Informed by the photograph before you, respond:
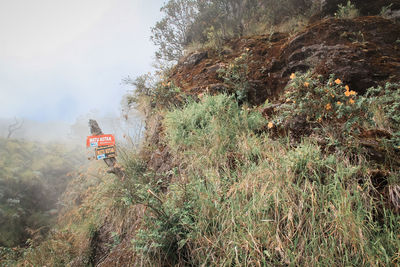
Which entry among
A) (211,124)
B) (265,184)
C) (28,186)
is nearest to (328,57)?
(211,124)

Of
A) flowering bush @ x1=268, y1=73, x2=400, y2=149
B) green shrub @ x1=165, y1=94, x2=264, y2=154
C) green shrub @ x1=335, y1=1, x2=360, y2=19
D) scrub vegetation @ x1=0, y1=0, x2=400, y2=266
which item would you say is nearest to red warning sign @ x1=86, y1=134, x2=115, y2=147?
scrub vegetation @ x1=0, y1=0, x2=400, y2=266

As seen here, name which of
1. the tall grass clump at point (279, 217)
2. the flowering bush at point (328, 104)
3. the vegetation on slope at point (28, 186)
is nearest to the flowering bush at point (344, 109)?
the flowering bush at point (328, 104)

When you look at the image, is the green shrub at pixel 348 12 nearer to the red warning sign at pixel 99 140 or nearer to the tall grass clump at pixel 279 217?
the tall grass clump at pixel 279 217

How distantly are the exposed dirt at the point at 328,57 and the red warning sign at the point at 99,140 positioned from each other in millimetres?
1844

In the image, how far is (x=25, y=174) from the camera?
339 inches

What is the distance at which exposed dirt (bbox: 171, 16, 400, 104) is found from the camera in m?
2.41

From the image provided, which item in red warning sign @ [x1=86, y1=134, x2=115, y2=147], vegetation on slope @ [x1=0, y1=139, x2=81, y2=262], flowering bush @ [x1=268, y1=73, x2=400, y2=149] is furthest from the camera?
vegetation on slope @ [x1=0, y1=139, x2=81, y2=262]

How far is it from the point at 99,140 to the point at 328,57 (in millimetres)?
3873

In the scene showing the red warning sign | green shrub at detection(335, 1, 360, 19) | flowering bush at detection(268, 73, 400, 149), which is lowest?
flowering bush at detection(268, 73, 400, 149)

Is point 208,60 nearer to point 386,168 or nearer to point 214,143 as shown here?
point 214,143

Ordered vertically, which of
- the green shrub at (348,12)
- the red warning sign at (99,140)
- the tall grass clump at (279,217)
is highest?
the green shrub at (348,12)

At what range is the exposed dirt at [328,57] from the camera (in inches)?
94.9

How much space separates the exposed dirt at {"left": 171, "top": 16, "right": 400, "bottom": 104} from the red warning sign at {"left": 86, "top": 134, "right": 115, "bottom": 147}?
1.84 metres

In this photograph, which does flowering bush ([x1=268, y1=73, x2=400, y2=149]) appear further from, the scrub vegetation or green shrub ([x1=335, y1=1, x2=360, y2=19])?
green shrub ([x1=335, y1=1, x2=360, y2=19])
